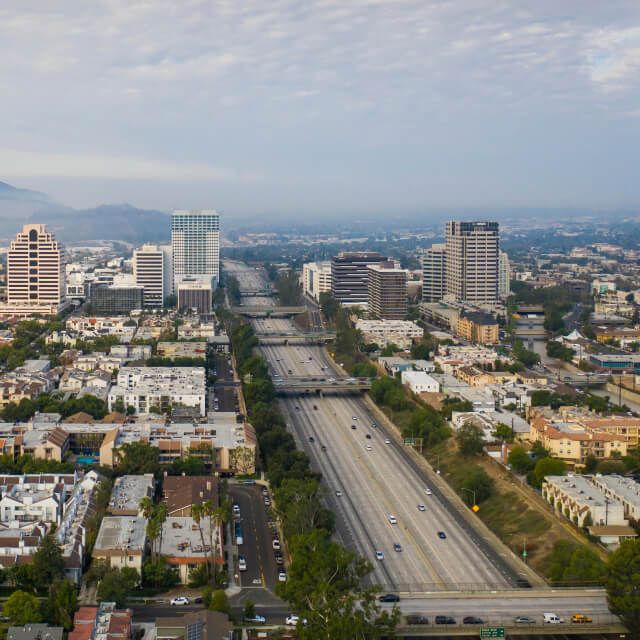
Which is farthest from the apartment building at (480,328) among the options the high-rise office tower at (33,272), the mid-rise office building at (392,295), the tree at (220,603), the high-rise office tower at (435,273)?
the tree at (220,603)

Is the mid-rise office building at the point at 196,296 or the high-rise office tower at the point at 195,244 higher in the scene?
the high-rise office tower at the point at 195,244

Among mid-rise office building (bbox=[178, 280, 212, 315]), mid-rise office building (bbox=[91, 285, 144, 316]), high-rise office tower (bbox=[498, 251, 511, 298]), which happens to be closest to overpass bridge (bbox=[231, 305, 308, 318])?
mid-rise office building (bbox=[178, 280, 212, 315])

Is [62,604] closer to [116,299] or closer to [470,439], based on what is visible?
[470,439]

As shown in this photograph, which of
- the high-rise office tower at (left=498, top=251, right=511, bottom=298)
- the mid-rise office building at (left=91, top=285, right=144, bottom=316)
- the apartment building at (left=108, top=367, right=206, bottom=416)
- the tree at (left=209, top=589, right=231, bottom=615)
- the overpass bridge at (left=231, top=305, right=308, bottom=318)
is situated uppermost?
the high-rise office tower at (left=498, top=251, right=511, bottom=298)

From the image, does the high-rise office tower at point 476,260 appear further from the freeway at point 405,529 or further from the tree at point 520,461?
the tree at point 520,461

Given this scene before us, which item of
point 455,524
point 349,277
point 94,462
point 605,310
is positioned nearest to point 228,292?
point 349,277

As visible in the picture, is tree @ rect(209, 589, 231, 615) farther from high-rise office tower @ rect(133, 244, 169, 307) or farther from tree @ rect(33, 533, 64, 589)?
high-rise office tower @ rect(133, 244, 169, 307)
